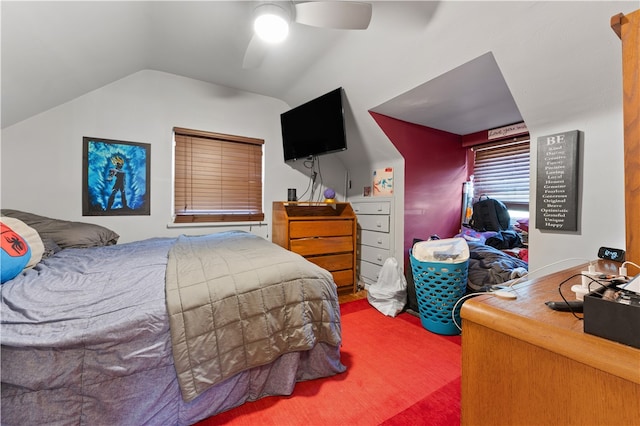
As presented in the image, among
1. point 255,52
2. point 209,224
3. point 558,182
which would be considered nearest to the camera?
point 558,182

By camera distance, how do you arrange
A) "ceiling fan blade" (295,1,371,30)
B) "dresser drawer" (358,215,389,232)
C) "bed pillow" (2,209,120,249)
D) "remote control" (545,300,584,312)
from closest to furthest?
1. "remote control" (545,300,584,312)
2. "ceiling fan blade" (295,1,371,30)
3. "bed pillow" (2,209,120,249)
4. "dresser drawer" (358,215,389,232)

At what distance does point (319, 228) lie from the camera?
2676mm

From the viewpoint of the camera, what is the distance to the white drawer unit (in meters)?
2.75

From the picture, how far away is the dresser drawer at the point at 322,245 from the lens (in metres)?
2.57

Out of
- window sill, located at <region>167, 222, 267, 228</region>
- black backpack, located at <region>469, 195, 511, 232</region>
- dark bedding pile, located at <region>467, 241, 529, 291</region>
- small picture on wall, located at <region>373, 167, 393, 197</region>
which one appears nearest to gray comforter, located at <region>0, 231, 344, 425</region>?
window sill, located at <region>167, 222, 267, 228</region>

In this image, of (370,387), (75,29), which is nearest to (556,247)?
(370,387)

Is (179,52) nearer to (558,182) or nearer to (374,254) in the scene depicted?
(374,254)

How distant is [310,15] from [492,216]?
8.36 ft

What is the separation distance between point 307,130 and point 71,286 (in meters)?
2.21

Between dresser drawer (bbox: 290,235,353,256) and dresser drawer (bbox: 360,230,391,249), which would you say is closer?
dresser drawer (bbox: 290,235,353,256)

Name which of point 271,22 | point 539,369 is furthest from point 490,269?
point 271,22

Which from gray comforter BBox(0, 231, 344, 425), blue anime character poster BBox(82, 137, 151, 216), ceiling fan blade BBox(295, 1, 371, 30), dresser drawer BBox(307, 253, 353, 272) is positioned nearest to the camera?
gray comforter BBox(0, 231, 344, 425)

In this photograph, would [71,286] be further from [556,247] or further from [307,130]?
[556,247]

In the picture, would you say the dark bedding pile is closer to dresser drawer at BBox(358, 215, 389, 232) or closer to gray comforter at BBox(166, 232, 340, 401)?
dresser drawer at BBox(358, 215, 389, 232)
